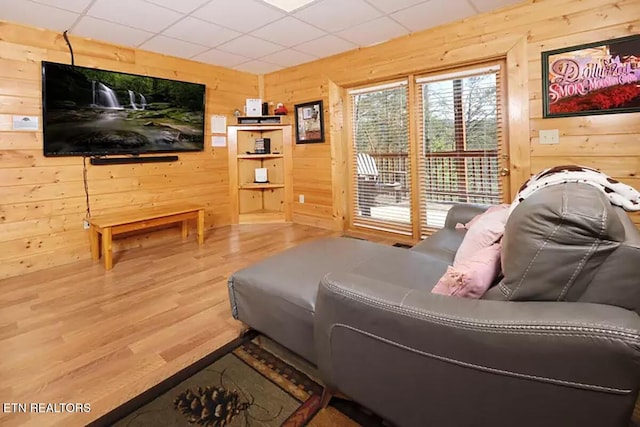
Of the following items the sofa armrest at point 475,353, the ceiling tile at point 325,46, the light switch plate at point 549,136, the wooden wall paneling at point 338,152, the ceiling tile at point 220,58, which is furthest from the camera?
the wooden wall paneling at point 338,152

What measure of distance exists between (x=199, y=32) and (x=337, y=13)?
150 centimetres

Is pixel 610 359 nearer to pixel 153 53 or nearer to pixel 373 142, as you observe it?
pixel 373 142

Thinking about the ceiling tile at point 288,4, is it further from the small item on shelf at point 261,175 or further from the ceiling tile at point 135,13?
the small item on shelf at point 261,175

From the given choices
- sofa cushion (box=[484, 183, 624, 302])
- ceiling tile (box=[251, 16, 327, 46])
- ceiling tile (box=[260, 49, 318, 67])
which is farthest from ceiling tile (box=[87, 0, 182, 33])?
sofa cushion (box=[484, 183, 624, 302])

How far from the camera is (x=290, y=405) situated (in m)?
1.47

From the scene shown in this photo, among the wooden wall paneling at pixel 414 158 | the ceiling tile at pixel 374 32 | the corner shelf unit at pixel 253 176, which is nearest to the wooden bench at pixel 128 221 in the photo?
the corner shelf unit at pixel 253 176

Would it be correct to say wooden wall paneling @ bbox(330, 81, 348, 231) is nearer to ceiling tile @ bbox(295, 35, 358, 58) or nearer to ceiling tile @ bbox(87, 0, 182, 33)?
ceiling tile @ bbox(295, 35, 358, 58)

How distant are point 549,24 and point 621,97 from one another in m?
0.87

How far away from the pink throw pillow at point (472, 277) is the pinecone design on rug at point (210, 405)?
3.33 feet

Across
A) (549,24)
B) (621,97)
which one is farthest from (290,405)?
(549,24)

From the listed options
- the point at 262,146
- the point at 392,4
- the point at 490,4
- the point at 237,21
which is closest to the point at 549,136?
the point at 490,4

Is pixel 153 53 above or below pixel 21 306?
above

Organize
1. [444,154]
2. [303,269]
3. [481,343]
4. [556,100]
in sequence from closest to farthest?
[481,343], [303,269], [556,100], [444,154]

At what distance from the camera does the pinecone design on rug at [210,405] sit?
1.40 metres
